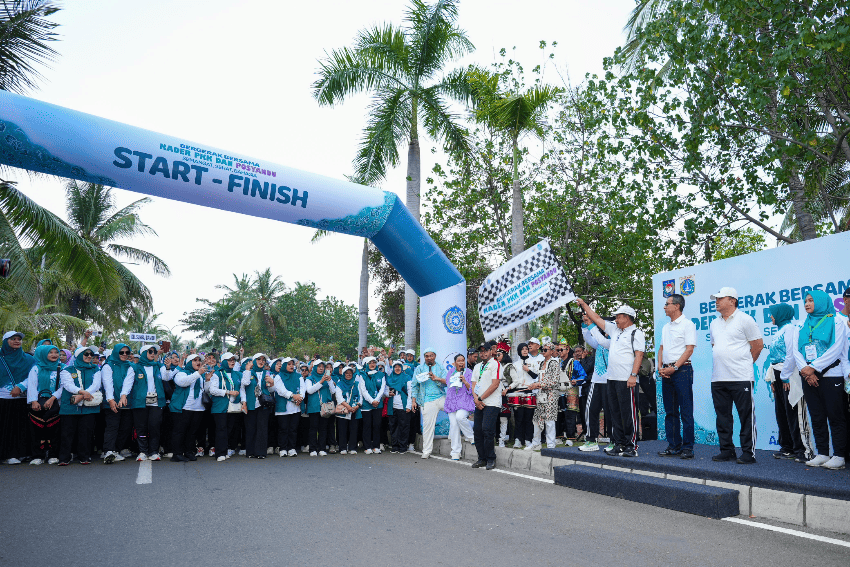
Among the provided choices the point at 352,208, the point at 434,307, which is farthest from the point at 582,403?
the point at 352,208

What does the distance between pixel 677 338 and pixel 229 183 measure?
685cm

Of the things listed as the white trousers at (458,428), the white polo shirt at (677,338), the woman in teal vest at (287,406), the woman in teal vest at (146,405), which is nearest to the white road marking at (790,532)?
the white polo shirt at (677,338)

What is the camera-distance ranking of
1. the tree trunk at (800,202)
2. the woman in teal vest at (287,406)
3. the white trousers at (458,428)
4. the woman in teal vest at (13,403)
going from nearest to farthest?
the woman in teal vest at (13,403) → the white trousers at (458,428) → the woman in teal vest at (287,406) → the tree trunk at (800,202)

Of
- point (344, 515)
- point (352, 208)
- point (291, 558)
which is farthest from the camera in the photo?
point (352, 208)

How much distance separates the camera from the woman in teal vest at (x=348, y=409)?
39.5ft

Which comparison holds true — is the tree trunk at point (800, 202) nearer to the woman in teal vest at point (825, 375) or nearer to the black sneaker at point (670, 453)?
the woman in teal vest at point (825, 375)

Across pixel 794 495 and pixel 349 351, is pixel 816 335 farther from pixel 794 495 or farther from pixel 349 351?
pixel 349 351

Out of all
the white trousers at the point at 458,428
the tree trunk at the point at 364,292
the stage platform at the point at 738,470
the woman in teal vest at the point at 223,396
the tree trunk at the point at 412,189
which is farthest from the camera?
the tree trunk at the point at 364,292

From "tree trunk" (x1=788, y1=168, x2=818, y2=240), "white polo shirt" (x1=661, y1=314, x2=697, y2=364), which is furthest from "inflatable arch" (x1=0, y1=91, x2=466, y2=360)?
"tree trunk" (x1=788, y1=168, x2=818, y2=240)

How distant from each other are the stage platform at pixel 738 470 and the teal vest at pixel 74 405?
7480mm

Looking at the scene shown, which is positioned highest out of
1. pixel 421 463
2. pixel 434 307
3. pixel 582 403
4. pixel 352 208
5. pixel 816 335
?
pixel 352 208

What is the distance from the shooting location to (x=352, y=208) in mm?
11102

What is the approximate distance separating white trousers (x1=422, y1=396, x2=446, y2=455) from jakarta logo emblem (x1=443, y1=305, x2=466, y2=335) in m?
1.35

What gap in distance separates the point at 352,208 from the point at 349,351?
50135 mm
